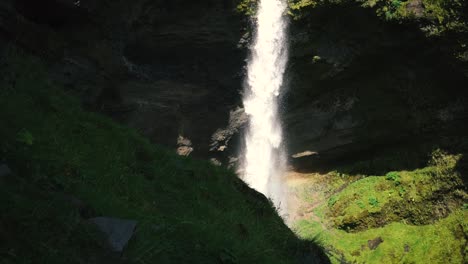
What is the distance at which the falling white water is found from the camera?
1780cm

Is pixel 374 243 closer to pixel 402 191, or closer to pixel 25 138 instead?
pixel 402 191

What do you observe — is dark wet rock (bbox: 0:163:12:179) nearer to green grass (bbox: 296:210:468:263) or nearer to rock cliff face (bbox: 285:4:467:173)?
green grass (bbox: 296:210:468:263)

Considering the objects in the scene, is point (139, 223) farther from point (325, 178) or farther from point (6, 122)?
point (325, 178)

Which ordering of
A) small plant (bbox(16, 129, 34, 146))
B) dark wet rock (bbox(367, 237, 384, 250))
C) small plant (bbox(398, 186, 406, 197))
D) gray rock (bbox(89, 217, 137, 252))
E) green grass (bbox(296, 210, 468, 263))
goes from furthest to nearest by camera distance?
small plant (bbox(398, 186, 406, 197)) < dark wet rock (bbox(367, 237, 384, 250)) < green grass (bbox(296, 210, 468, 263)) < small plant (bbox(16, 129, 34, 146)) < gray rock (bbox(89, 217, 137, 252))

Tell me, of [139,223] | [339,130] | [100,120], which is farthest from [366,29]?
[139,223]

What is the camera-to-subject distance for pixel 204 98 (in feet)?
57.5

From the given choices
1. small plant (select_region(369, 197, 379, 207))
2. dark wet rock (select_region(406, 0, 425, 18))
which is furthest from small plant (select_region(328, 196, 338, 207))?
dark wet rock (select_region(406, 0, 425, 18))

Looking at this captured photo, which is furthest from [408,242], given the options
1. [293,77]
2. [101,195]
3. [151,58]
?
[101,195]

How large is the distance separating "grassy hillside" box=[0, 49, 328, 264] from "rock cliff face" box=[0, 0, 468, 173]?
19.2 ft

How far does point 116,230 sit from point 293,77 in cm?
1628

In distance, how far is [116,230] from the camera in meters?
3.27

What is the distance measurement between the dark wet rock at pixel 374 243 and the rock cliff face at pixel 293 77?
16.7 feet

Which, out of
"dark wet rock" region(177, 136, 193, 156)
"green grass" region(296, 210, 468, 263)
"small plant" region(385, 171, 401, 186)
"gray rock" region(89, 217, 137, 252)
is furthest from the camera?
"small plant" region(385, 171, 401, 186)

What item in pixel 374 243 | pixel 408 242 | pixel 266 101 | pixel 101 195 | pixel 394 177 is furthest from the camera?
pixel 266 101
